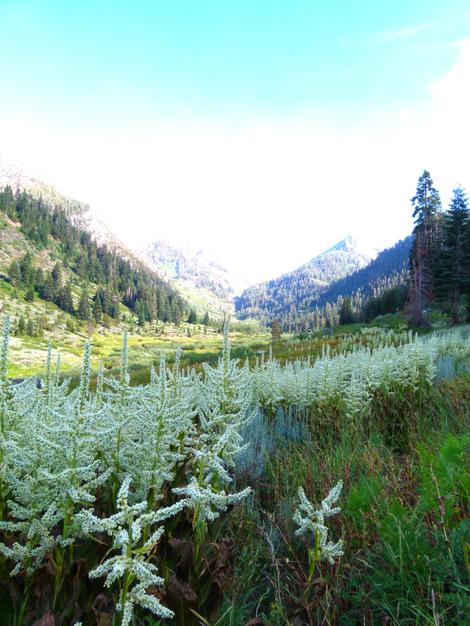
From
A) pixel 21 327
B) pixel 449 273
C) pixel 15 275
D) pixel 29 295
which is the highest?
pixel 15 275

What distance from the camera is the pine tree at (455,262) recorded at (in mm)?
31016

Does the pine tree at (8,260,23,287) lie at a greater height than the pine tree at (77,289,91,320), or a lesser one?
greater

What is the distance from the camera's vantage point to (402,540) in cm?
213

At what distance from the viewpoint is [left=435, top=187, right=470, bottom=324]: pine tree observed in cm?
3102

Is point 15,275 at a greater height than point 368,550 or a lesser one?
greater

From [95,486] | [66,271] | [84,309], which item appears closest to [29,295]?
[84,309]

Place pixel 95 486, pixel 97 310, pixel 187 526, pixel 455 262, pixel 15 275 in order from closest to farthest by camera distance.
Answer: pixel 95 486 < pixel 187 526 < pixel 455 262 < pixel 15 275 < pixel 97 310

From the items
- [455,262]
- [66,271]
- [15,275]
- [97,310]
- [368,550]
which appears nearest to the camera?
[368,550]

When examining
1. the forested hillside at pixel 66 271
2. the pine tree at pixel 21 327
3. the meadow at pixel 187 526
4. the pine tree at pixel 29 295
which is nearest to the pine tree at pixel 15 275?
the forested hillside at pixel 66 271

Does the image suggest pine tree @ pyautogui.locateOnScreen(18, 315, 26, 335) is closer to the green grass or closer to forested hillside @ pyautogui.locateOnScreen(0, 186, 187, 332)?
forested hillside @ pyautogui.locateOnScreen(0, 186, 187, 332)

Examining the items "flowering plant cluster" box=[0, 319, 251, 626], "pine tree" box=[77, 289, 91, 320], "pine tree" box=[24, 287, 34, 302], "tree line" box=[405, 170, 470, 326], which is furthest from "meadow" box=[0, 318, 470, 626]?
"pine tree" box=[24, 287, 34, 302]

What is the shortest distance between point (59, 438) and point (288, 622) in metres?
1.47

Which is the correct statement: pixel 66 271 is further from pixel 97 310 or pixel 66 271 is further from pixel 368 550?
pixel 368 550

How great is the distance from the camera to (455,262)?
3184cm
